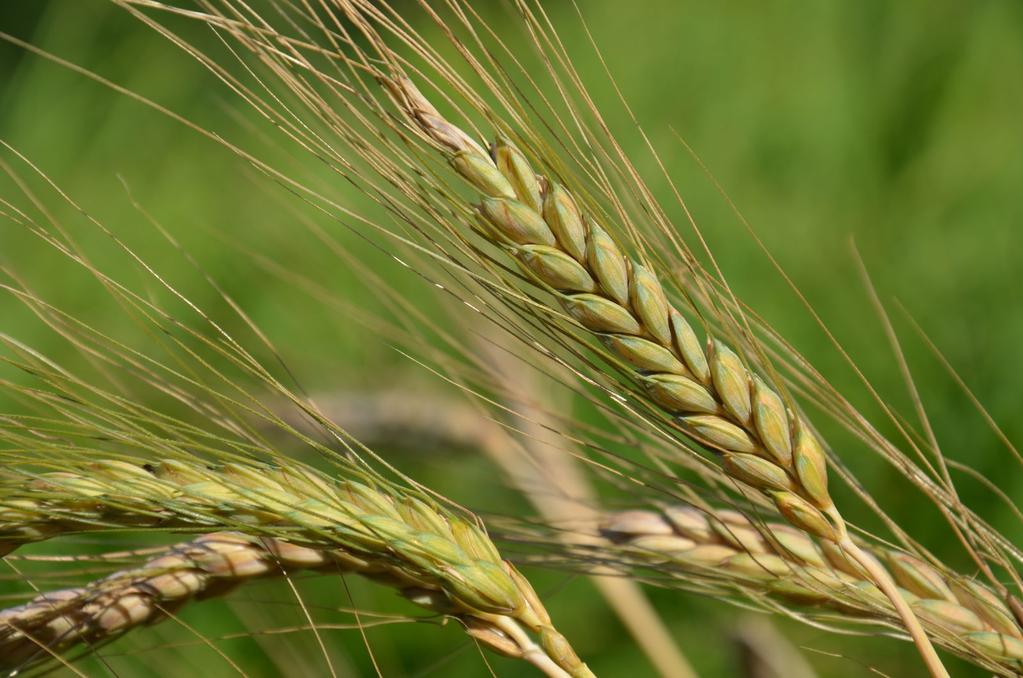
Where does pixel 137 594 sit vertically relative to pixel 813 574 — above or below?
below

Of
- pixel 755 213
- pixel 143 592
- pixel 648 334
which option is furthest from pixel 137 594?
pixel 755 213

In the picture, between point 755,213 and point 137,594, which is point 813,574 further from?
point 755,213

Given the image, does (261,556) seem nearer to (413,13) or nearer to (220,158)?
(220,158)

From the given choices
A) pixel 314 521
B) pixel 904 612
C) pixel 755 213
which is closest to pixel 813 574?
pixel 904 612

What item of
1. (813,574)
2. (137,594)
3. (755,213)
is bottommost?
(137,594)

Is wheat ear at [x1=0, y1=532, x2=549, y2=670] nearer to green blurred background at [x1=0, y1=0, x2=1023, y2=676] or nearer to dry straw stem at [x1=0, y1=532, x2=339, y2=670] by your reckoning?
dry straw stem at [x1=0, y1=532, x2=339, y2=670]

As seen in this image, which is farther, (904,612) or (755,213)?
(755,213)

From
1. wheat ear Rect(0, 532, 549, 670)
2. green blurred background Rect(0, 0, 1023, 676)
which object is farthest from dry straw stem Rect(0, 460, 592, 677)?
green blurred background Rect(0, 0, 1023, 676)
